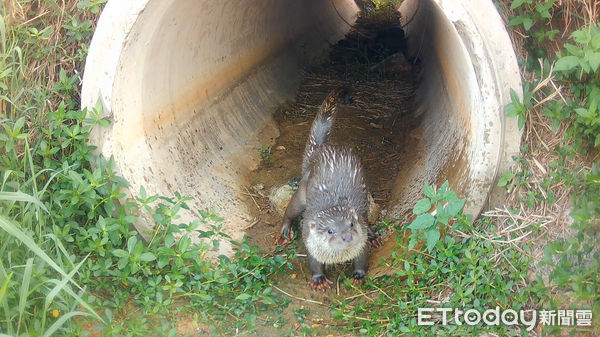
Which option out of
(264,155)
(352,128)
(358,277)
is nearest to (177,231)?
(358,277)

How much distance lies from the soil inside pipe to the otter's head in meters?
0.27

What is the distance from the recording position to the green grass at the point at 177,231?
3488 mm

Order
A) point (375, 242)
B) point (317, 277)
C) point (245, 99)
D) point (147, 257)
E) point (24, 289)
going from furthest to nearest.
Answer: point (245, 99) → point (375, 242) → point (317, 277) → point (147, 257) → point (24, 289)

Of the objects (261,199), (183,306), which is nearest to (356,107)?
(261,199)

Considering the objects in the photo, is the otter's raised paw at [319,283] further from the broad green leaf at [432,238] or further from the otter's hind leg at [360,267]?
the broad green leaf at [432,238]

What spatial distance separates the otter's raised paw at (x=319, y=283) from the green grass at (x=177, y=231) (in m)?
0.35

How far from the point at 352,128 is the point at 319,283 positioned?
2.94 m

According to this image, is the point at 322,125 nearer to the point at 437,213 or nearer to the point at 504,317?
the point at 437,213

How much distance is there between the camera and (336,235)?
4.43 meters

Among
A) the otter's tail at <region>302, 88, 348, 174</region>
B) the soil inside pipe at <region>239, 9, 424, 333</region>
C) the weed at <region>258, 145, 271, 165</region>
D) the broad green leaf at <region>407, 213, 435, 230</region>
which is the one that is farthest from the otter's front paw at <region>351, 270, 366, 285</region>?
the weed at <region>258, 145, 271, 165</region>

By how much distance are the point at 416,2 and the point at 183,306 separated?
808 centimetres

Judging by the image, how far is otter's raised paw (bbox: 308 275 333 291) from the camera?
4.67 m

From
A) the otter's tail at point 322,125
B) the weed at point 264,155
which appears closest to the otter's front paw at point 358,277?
the otter's tail at point 322,125

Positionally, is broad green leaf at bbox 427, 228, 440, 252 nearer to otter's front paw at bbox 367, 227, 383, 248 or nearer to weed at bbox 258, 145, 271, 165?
otter's front paw at bbox 367, 227, 383, 248
